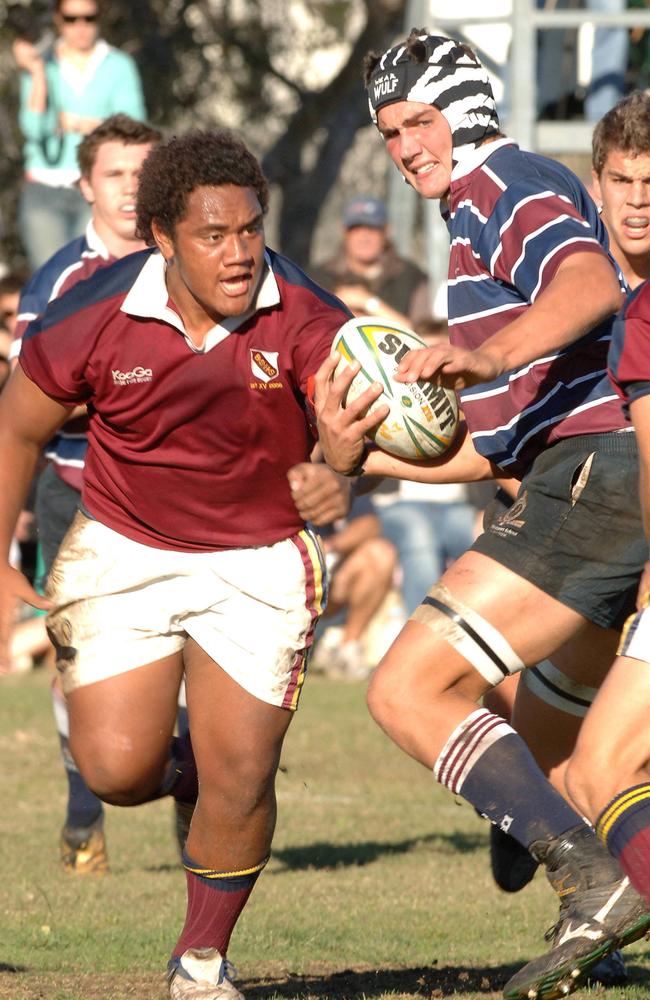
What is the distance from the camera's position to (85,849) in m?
7.21

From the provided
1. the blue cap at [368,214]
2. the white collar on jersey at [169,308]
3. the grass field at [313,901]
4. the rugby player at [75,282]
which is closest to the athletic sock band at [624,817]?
the grass field at [313,901]

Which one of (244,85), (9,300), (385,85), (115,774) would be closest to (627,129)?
(385,85)

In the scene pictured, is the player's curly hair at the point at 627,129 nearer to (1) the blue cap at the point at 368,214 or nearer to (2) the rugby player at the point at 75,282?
(2) the rugby player at the point at 75,282

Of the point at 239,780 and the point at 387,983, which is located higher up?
the point at 239,780

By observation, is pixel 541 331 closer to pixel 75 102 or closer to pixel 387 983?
pixel 387 983

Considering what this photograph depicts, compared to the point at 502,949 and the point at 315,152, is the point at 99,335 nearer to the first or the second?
the point at 502,949

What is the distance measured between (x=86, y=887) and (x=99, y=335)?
8.74ft

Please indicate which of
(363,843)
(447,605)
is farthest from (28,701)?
(447,605)

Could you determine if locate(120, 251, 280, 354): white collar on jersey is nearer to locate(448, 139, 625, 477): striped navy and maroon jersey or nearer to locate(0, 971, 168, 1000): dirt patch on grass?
locate(448, 139, 625, 477): striped navy and maroon jersey

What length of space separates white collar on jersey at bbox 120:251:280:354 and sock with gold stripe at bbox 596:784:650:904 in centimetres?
173

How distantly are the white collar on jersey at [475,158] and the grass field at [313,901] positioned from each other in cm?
235

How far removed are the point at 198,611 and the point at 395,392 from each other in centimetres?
90

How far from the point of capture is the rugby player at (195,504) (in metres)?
5.00

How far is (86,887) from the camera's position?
6812 mm
